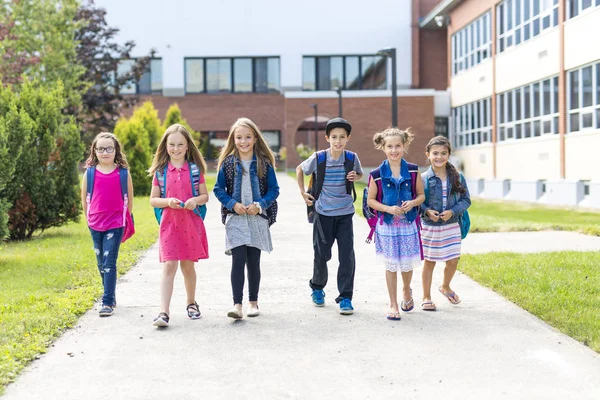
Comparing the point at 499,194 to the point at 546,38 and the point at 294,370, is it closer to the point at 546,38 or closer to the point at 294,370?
the point at 546,38

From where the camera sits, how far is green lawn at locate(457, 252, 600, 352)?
240 inches

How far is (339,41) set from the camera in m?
47.6

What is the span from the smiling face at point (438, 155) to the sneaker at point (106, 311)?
2984mm

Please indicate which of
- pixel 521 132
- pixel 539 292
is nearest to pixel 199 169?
pixel 539 292

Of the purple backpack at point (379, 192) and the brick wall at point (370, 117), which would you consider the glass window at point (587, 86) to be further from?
the brick wall at point (370, 117)

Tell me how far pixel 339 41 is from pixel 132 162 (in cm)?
2416

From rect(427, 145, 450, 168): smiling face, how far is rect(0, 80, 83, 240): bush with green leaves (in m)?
7.00

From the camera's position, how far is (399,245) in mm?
6547

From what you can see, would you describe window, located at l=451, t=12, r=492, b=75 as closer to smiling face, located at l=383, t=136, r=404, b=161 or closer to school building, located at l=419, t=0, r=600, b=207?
school building, located at l=419, t=0, r=600, b=207

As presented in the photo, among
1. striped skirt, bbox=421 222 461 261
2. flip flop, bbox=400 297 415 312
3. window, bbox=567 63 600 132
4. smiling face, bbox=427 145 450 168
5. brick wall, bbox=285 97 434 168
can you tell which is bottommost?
flip flop, bbox=400 297 415 312

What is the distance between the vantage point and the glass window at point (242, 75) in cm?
4900

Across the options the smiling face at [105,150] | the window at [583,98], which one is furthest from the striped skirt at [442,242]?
the window at [583,98]

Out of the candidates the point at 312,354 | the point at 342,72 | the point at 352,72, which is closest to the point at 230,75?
the point at 342,72

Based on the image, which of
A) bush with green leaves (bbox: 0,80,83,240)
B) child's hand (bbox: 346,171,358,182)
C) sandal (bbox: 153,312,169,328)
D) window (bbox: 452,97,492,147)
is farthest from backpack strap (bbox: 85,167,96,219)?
window (bbox: 452,97,492,147)
